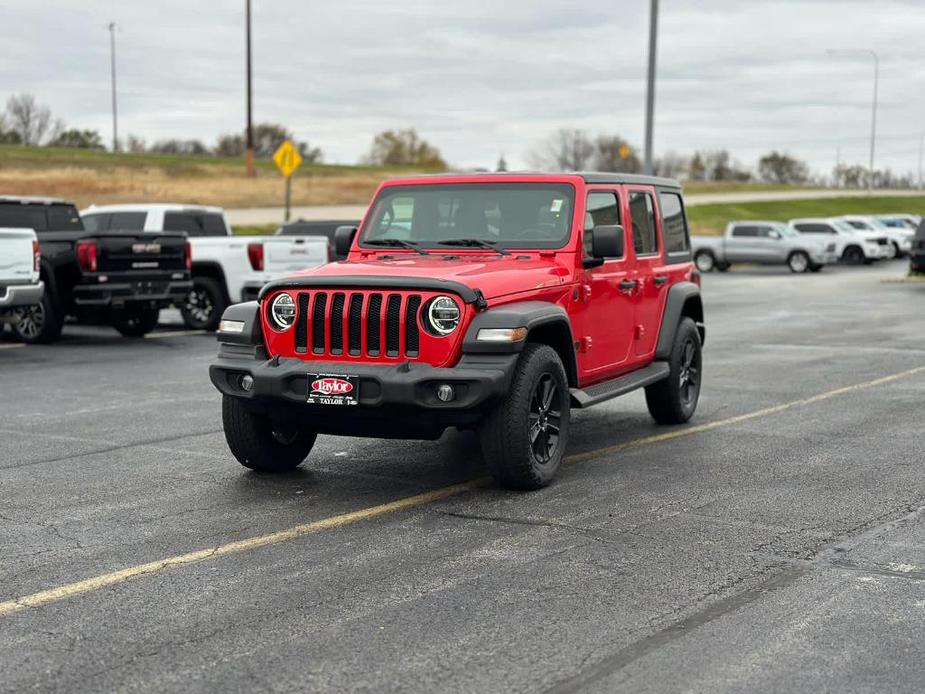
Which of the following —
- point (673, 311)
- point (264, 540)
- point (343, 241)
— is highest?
point (343, 241)

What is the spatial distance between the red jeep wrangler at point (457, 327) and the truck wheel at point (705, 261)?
32869 mm

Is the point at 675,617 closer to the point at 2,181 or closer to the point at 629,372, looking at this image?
the point at 629,372

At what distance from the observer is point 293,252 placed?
61.0 feet

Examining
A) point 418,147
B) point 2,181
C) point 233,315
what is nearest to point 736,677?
point 233,315

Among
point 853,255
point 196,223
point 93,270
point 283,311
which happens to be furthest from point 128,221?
point 853,255

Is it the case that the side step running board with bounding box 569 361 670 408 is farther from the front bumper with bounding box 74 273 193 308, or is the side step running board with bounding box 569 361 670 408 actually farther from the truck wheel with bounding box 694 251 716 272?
the truck wheel with bounding box 694 251 716 272

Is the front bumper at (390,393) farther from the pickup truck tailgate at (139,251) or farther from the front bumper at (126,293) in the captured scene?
the pickup truck tailgate at (139,251)

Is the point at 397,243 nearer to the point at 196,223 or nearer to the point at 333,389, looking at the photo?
the point at 333,389

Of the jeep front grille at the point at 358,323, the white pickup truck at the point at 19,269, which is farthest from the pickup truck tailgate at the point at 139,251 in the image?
the jeep front grille at the point at 358,323

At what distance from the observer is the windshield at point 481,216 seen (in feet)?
28.2

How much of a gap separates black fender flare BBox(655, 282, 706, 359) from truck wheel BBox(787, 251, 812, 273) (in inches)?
1246

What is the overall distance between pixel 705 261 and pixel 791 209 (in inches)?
1487

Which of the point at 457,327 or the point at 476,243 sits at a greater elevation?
the point at 476,243

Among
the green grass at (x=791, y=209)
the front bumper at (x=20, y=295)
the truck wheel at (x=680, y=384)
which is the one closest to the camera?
the truck wheel at (x=680, y=384)
